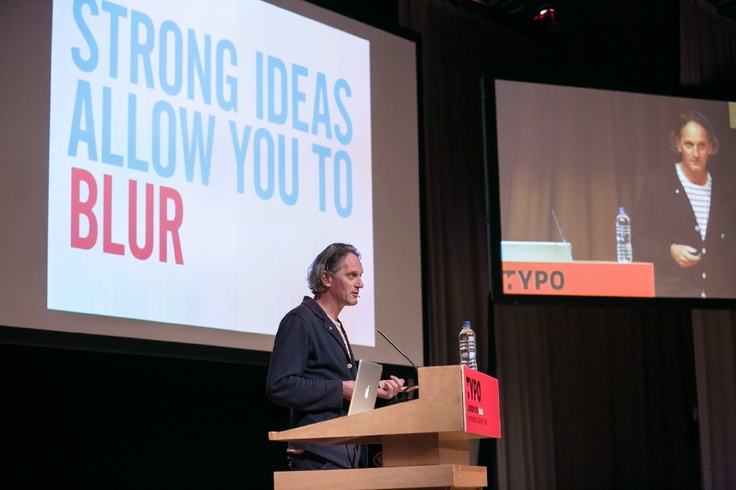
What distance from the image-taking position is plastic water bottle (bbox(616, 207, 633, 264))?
551 cm

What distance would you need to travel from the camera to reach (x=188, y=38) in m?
4.21

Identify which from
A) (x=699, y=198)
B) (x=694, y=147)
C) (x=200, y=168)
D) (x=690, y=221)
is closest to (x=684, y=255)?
(x=690, y=221)

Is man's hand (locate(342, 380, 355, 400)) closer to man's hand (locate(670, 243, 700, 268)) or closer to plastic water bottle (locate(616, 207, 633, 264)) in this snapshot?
plastic water bottle (locate(616, 207, 633, 264))

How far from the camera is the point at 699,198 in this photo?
579 cm

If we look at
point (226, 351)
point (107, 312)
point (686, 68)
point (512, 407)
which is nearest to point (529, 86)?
point (686, 68)

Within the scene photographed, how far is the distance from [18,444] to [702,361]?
4.26m

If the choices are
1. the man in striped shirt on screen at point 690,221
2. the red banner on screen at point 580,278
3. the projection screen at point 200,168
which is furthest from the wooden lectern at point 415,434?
the man in striped shirt on screen at point 690,221

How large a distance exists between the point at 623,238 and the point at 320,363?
3.23 meters

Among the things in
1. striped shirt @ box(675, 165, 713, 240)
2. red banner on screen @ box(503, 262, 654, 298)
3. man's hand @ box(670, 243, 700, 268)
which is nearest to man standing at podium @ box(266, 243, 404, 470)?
red banner on screen @ box(503, 262, 654, 298)

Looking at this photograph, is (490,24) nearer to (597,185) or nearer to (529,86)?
(529,86)

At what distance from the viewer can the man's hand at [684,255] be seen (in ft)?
18.4

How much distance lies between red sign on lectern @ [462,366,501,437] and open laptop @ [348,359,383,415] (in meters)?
0.23

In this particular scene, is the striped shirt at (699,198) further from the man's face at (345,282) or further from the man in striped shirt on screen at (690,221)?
the man's face at (345,282)

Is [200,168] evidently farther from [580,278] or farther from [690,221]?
[690,221]
